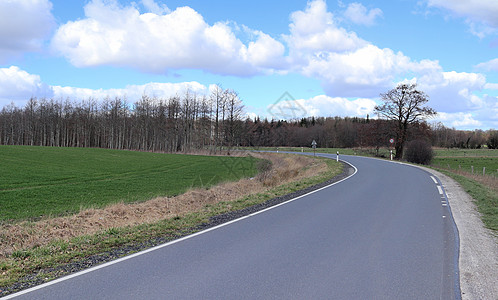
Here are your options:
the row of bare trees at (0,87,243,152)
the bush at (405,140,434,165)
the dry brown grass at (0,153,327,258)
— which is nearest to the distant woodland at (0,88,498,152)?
the row of bare trees at (0,87,243,152)

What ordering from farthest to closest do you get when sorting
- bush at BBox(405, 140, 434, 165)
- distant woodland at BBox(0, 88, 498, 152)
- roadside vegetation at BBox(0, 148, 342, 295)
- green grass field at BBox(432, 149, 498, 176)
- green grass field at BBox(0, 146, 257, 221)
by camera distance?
1. distant woodland at BBox(0, 88, 498, 152)
2. bush at BBox(405, 140, 434, 165)
3. green grass field at BBox(432, 149, 498, 176)
4. green grass field at BBox(0, 146, 257, 221)
5. roadside vegetation at BBox(0, 148, 342, 295)

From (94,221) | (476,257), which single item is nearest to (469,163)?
(476,257)

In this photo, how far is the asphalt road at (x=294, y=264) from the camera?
450 cm

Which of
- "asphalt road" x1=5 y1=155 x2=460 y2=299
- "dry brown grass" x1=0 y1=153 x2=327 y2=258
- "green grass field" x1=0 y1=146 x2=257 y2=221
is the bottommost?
"green grass field" x1=0 y1=146 x2=257 y2=221

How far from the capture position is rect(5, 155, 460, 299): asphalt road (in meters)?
4.50

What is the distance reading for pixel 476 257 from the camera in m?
6.14

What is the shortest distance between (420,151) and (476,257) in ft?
138

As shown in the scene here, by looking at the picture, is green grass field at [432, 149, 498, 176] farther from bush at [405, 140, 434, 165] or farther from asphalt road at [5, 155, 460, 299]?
asphalt road at [5, 155, 460, 299]

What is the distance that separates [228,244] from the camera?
6.79 m

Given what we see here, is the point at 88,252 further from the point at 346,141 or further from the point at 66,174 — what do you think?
the point at 346,141

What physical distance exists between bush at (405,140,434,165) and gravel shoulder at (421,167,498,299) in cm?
3629

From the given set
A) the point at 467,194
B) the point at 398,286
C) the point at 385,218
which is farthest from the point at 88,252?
the point at 467,194

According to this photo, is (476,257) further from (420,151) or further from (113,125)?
(113,125)

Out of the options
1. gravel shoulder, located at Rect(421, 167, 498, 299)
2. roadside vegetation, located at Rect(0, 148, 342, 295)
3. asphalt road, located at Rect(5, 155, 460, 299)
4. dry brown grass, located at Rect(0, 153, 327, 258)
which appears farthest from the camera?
dry brown grass, located at Rect(0, 153, 327, 258)
